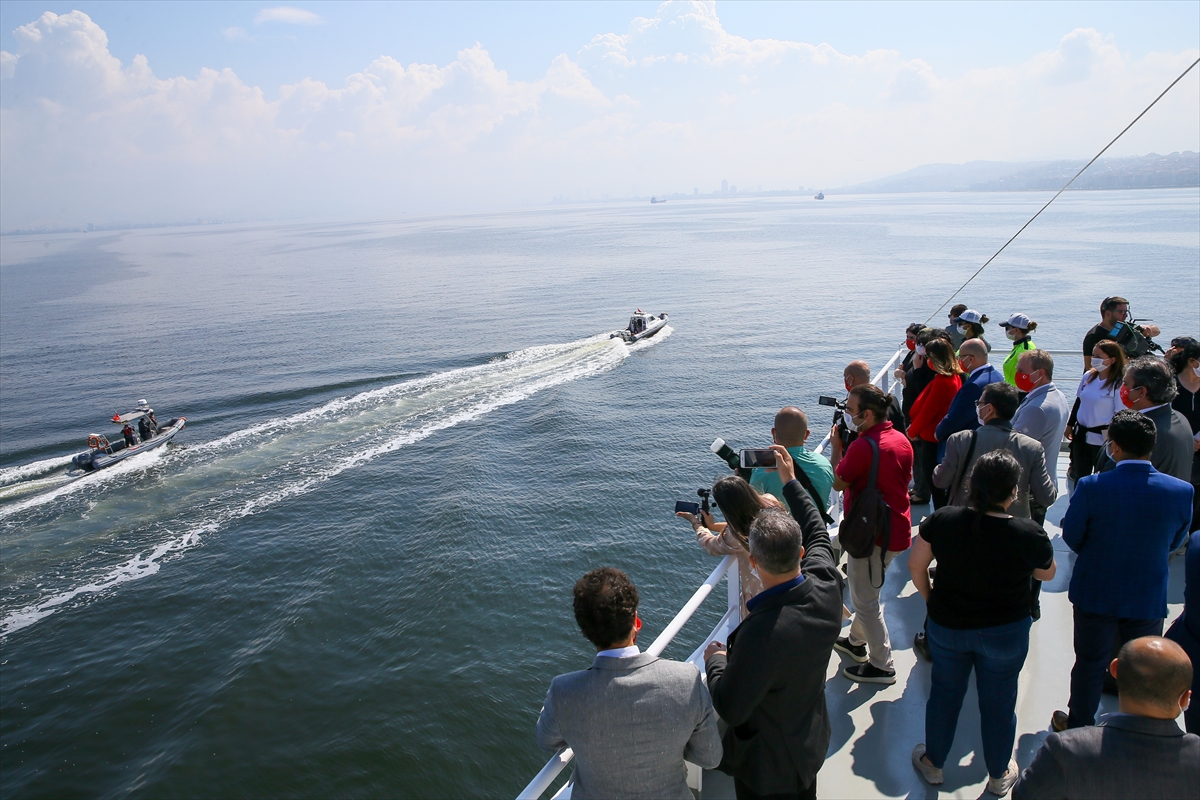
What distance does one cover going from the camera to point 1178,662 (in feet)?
6.97

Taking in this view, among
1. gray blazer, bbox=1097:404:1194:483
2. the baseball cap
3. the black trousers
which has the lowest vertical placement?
the black trousers

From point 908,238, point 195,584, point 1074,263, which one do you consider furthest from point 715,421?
point 908,238

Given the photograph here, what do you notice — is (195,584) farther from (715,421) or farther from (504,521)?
(715,421)

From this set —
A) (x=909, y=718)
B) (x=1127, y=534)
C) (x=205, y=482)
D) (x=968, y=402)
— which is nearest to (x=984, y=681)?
(x=909, y=718)

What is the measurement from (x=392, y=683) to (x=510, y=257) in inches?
3531

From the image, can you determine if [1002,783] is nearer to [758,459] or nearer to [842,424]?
[758,459]

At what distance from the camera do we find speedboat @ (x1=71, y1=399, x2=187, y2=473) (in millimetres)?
22938

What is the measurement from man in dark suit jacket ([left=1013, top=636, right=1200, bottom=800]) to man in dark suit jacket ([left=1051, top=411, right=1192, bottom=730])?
1.50m

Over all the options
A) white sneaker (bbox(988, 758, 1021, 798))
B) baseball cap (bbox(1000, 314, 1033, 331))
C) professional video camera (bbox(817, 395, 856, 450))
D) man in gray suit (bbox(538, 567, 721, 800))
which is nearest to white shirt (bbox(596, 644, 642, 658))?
man in gray suit (bbox(538, 567, 721, 800))

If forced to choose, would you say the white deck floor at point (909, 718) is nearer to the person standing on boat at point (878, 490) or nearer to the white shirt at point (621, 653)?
the person standing on boat at point (878, 490)

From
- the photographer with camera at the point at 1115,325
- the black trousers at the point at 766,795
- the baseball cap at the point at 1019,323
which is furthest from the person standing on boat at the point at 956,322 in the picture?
the black trousers at the point at 766,795

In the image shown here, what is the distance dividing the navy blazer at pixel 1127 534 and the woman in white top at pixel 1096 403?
223 cm

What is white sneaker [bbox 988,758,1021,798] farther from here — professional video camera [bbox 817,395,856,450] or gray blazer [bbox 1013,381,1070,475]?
gray blazer [bbox 1013,381,1070,475]

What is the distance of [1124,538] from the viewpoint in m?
3.47
